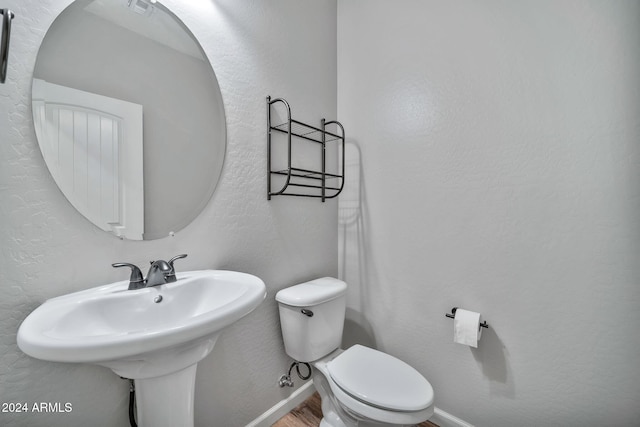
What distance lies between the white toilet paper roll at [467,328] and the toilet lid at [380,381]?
0.26 m

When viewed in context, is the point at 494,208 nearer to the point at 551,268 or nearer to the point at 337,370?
the point at 551,268

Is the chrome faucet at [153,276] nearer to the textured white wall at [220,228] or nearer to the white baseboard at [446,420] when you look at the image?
the textured white wall at [220,228]

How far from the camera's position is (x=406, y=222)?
1.48 metres

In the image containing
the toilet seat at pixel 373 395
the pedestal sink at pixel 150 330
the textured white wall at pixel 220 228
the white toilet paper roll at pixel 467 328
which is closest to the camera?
the pedestal sink at pixel 150 330

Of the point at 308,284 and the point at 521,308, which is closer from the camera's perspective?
the point at 521,308

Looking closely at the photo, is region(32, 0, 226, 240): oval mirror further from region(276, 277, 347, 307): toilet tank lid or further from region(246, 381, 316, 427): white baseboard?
region(246, 381, 316, 427): white baseboard

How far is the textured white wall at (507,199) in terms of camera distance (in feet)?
3.19

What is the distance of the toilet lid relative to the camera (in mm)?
968

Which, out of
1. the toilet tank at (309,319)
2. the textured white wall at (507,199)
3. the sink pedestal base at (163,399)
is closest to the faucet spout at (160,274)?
the sink pedestal base at (163,399)

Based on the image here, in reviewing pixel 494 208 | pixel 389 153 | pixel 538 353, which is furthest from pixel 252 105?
pixel 538 353

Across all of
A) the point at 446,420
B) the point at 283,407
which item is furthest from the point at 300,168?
the point at 446,420

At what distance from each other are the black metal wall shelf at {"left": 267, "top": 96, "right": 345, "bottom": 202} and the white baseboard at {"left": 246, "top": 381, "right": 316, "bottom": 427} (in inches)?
42.9

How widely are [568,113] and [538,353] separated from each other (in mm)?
995

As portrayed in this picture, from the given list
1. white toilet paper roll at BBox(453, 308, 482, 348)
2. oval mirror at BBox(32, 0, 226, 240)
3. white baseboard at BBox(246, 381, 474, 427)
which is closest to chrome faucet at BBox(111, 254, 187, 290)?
oval mirror at BBox(32, 0, 226, 240)
